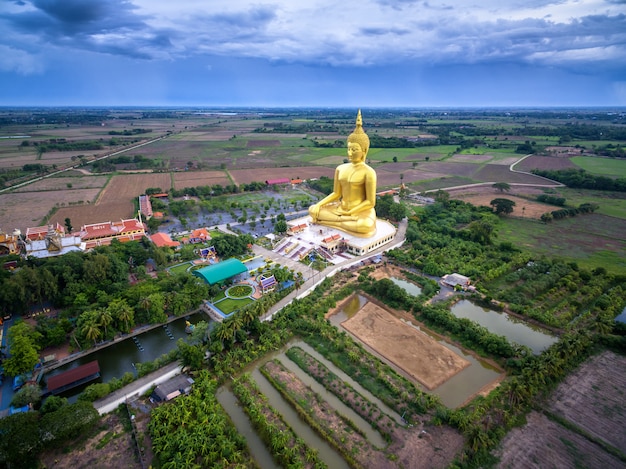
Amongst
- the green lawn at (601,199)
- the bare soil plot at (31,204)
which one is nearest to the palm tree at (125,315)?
the bare soil plot at (31,204)

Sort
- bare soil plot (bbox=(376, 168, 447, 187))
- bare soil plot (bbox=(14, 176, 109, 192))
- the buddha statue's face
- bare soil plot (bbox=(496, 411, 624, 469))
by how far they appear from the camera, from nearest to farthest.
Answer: bare soil plot (bbox=(496, 411, 624, 469)) → the buddha statue's face → bare soil plot (bbox=(14, 176, 109, 192)) → bare soil plot (bbox=(376, 168, 447, 187))

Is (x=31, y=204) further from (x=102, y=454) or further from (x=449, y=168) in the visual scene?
(x=449, y=168)

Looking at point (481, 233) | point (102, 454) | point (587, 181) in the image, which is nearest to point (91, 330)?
point (102, 454)

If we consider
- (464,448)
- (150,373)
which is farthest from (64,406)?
(464,448)

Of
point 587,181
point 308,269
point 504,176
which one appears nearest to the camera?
point 308,269

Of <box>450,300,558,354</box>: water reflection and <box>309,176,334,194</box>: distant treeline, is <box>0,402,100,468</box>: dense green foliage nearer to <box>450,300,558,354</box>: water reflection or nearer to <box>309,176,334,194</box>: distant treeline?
<box>450,300,558,354</box>: water reflection

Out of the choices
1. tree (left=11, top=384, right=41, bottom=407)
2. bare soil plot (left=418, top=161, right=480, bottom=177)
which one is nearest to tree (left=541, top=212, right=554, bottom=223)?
bare soil plot (left=418, top=161, right=480, bottom=177)

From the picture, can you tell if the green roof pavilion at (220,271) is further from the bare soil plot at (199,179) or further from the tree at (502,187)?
the tree at (502,187)
